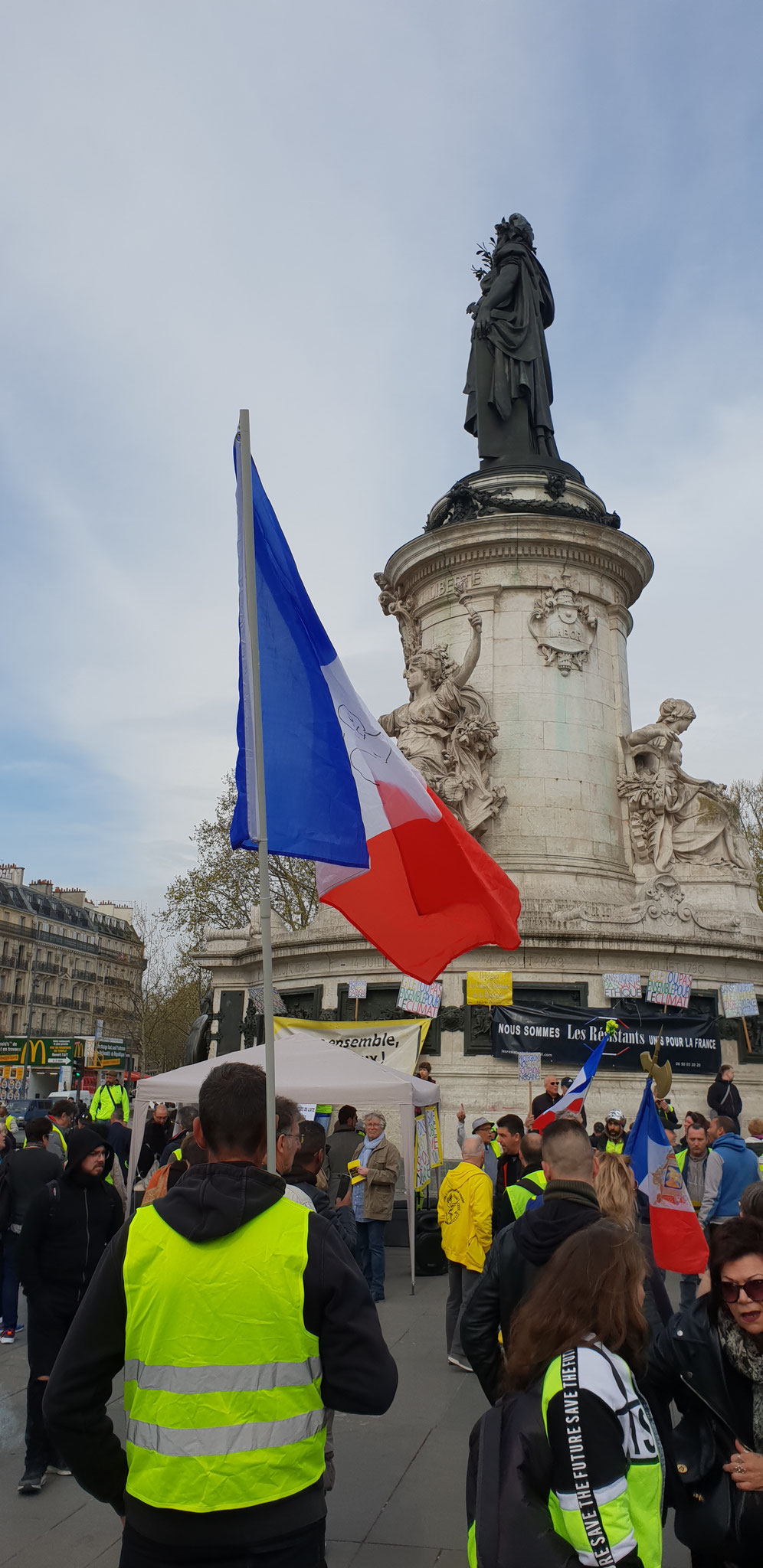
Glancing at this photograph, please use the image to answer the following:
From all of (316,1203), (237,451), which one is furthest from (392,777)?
(316,1203)

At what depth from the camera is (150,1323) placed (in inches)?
101

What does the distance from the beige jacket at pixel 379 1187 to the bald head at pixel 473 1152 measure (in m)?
1.76

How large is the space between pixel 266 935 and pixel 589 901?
1432 centimetres

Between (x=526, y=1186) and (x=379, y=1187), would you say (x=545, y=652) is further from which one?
(x=526, y=1186)

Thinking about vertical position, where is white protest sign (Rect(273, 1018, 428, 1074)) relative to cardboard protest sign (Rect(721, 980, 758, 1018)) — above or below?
below

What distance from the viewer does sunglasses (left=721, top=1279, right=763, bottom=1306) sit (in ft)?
9.55

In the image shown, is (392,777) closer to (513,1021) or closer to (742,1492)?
(742,1492)

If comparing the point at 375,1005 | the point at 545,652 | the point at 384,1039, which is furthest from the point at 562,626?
the point at 384,1039

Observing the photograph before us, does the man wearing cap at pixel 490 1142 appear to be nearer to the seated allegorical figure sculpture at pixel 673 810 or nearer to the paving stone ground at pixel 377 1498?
the paving stone ground at pixel 377 1498

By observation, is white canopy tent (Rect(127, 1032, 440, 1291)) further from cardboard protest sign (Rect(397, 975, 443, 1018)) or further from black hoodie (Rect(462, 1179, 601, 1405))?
black hoodie (Rect(462, 1179, 601, 1405))

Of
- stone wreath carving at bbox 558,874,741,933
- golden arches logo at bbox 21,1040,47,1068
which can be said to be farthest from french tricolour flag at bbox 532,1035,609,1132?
golden arches logo at bbox 21,1040,47,1068

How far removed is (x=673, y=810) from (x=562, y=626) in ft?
12.5

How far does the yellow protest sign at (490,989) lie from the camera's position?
15906mm

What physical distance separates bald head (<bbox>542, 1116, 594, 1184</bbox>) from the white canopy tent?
553cm
